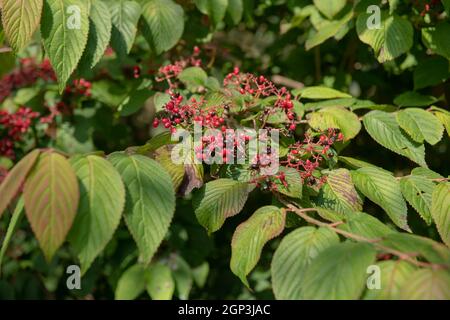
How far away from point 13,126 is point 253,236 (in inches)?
70.1

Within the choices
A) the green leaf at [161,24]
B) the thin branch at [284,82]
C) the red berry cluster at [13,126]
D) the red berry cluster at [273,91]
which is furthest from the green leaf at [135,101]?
the thin branch at [284,82]

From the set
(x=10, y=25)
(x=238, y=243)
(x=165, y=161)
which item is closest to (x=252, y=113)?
(x=165, y=161)

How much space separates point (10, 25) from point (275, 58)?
1.86 metres

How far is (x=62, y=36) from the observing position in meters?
1.69

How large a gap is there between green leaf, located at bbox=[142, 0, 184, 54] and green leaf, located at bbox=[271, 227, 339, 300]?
1.19 m

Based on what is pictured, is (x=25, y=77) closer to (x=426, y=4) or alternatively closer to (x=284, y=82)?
(x=284, y=82)

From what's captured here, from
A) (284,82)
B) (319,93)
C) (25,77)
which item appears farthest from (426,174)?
(25,77)

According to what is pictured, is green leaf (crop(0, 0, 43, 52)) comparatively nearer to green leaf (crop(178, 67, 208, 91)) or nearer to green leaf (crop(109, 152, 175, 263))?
green leaf (crop(109, 152, 175, 263))

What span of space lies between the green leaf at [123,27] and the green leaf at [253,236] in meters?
0.91

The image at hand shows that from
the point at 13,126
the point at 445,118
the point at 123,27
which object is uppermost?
the point at 123,27

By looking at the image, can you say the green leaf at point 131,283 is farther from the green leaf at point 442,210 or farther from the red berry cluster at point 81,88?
the green leaf at point 442,210

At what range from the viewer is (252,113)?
1.99m

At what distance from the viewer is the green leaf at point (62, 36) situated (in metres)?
1.69

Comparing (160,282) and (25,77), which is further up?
(25,77)
